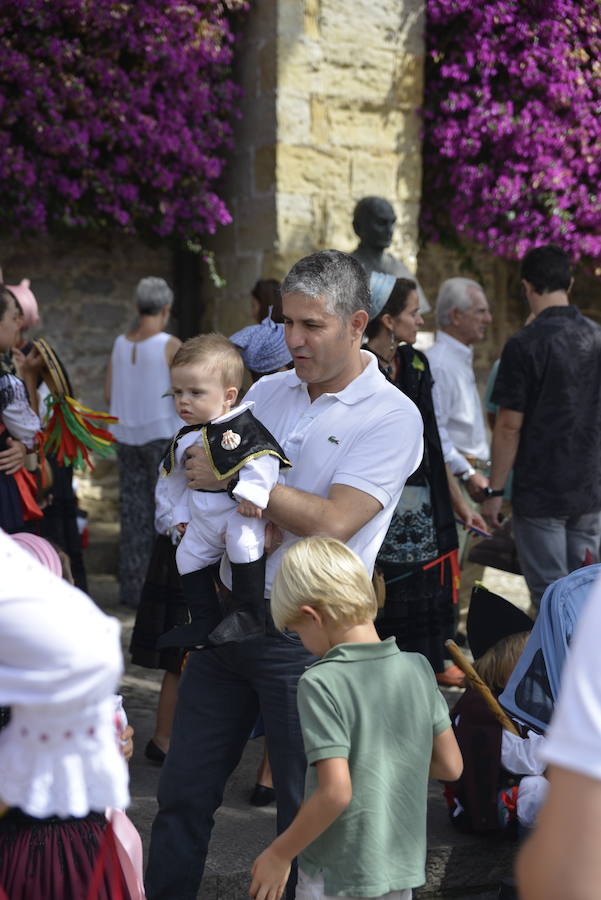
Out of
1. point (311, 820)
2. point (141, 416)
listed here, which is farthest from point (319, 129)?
point (311, 820)

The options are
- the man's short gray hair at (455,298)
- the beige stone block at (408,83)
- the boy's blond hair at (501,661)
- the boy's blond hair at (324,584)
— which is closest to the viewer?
the boy's blond hair at (324,584)

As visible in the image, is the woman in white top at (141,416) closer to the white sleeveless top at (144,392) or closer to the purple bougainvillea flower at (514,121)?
the white sleeveless top at (144,392)

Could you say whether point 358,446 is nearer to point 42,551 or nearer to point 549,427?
point 42,551

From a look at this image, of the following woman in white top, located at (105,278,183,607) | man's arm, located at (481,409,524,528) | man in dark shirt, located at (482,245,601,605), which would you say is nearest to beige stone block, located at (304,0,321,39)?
woman in white top, located at (105,278,183,607)

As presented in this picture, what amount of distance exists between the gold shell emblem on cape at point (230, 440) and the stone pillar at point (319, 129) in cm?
439

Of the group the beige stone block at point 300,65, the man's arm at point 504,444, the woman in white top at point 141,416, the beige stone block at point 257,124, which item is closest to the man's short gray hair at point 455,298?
the man's arm at point 504,444

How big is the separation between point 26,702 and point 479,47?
690 cm

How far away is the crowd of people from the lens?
59.6 inches

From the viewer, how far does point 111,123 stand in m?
6.70

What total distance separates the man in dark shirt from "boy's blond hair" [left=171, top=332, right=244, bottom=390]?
230 centimetres

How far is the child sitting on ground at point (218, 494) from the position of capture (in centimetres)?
259

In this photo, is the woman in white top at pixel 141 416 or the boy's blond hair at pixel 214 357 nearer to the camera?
the boy's blond hair at pixel 214 357

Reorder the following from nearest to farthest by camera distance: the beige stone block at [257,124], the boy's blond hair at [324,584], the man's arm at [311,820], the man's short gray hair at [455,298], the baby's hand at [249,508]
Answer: the man's arm at [311,820]
the boy's blond hair at [324,584]
the baby's hand at [249,508]
the man's short gray hair at [455,298]
the beige stone block at [257,124]

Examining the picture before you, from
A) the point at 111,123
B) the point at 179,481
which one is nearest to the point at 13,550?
the point at 179,481
